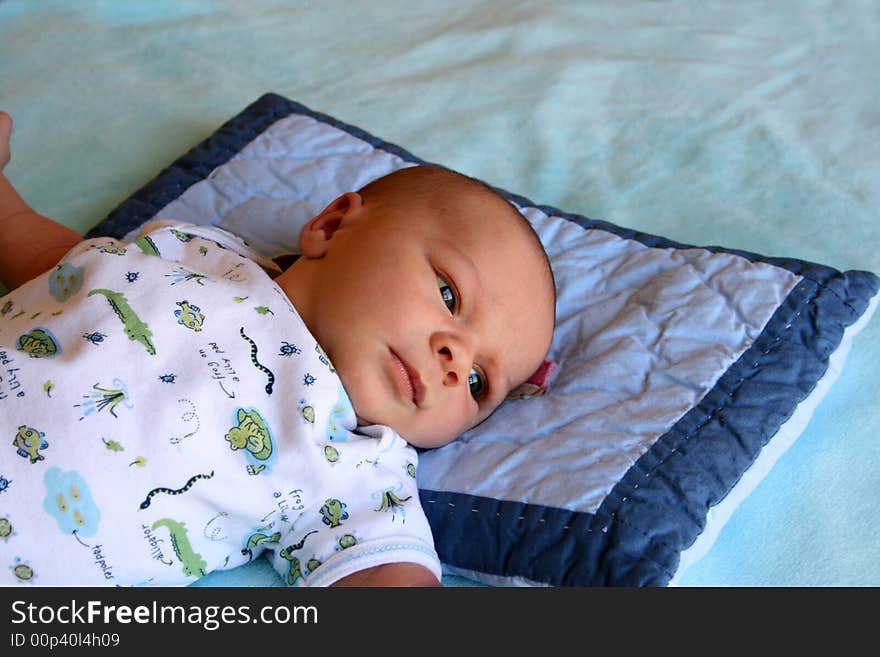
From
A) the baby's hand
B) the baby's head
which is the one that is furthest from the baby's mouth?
the baby's hand

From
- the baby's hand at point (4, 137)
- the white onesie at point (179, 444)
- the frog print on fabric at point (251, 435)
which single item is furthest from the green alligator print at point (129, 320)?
the baby's hand at point (4, 137)

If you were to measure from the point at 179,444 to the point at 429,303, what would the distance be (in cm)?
31

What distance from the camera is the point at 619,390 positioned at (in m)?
1.23

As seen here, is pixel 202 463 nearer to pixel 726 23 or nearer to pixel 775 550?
pixel 775 550

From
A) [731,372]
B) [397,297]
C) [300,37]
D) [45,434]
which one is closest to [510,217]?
[397,297]

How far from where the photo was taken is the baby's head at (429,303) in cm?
112

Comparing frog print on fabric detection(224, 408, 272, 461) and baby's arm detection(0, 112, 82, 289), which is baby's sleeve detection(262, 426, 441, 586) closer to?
frog print on fabric detection(224, 408, 272, 461)

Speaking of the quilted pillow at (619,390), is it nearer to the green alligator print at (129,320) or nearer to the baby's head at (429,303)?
the baby's head at (429,303)

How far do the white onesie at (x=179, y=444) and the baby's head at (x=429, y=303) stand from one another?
0.04 meters

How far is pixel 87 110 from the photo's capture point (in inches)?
70.8

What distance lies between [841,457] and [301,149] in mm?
901

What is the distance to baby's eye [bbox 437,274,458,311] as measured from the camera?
3.78 ft

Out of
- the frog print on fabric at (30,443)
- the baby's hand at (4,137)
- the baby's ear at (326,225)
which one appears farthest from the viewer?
the baby's hand at (4,137)
